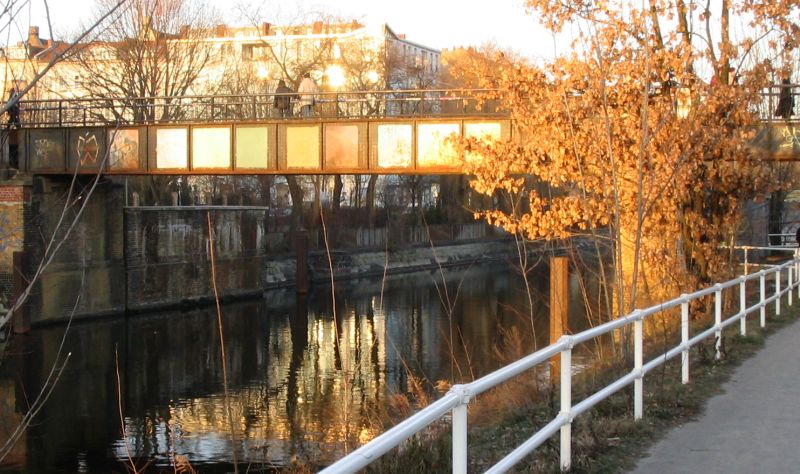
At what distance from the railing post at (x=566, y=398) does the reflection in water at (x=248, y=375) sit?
2.96m

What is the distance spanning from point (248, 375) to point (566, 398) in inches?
677

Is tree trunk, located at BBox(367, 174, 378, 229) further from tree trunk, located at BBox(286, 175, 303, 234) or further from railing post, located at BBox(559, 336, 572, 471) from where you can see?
railing post, located at BBox(559, 336, 572, 471)

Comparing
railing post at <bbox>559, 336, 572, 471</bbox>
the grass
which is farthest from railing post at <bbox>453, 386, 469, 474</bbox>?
the grass

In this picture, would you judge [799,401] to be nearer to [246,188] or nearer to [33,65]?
[33,65]

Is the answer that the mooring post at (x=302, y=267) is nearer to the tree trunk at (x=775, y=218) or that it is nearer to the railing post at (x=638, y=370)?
the tree trunk at (x=775, y=218)

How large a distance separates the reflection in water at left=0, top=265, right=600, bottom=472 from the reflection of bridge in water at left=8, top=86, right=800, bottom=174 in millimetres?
4648

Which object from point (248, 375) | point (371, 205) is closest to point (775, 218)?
point (371, 205)

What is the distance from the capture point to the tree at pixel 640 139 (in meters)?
14.7

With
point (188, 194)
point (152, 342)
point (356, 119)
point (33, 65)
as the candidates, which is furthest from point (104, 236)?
point (33, 65)

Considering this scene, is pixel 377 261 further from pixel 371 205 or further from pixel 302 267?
pixel 302 267

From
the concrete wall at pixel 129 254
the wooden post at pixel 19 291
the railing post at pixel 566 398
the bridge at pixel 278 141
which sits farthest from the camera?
the concrete wall at pixel 129 254

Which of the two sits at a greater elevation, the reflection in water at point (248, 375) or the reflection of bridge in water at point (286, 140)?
the reflection of bridge in water at point (286, 140)

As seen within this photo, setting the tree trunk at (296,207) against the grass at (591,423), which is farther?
the tree trunk at (296,207)

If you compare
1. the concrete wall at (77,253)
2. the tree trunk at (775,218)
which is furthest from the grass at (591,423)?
the tree trunk at (775,218)
